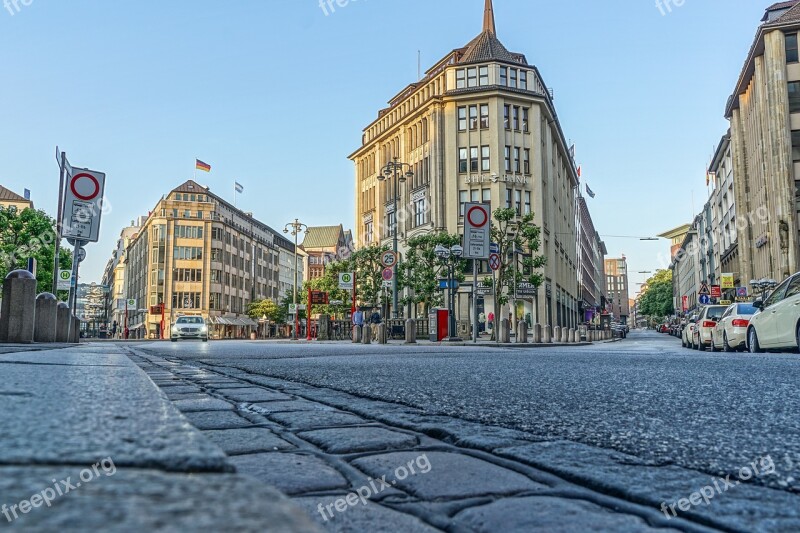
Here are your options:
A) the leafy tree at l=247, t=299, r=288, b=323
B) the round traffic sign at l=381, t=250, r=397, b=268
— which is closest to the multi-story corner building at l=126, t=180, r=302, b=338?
the leafy tree at l=247, t=299, r=288, b=323

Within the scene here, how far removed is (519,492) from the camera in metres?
1.80

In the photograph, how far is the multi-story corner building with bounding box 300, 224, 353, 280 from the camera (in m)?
138

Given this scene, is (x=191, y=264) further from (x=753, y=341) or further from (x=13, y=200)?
A: (x=753, y=341)

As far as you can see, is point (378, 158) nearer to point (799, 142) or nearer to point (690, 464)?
point (799, 142)

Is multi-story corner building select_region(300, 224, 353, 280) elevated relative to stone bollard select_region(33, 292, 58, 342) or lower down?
elevated

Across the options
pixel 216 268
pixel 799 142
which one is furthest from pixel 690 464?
pixel 216 268

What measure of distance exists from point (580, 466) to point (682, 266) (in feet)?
414

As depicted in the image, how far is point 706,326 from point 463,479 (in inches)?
792

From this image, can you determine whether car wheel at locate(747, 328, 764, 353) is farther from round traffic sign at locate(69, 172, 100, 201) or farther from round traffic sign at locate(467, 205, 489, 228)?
round traffic sign at locate(69, 172, 100, 201)

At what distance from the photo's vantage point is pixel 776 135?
39500 millimetres

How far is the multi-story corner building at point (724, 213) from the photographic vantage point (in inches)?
2226

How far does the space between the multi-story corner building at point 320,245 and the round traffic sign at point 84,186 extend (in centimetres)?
12279

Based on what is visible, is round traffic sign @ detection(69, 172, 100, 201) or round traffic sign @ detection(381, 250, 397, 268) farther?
round traffic sign @ detection(381, 250, 397, 268)

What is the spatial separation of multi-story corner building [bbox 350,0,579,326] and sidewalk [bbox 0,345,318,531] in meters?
47.2
